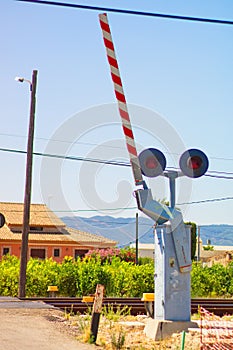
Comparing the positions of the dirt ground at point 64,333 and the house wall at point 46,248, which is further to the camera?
the house wall at point 46,248

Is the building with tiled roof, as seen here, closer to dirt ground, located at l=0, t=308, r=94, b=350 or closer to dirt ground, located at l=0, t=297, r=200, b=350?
dirt ground, located at l=0, t=308, r=94, b=350

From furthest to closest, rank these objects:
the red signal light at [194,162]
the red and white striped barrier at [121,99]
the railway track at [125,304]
A: 1. the railway track at [125,304]
2. the red and white striped barrier at [121,99]
3. the red signal light at [194,162]

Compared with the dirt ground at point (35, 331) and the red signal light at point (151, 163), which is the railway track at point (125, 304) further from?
the red signal light at point (151, 163)

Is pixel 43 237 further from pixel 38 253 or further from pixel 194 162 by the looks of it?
pixel 194 162

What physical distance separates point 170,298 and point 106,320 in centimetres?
218

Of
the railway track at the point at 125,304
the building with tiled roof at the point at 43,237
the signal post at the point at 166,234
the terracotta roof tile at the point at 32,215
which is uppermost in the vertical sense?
the terracotta roof tile at the point at 32,215

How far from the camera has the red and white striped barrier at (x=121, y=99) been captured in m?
12.7

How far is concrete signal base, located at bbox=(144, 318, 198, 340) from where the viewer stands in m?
12.3

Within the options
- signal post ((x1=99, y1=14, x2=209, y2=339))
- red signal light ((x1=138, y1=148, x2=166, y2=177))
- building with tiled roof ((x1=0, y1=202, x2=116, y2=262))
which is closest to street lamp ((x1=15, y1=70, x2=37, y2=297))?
signal post ((x1=99, y1=14, x2=209, y2=339))

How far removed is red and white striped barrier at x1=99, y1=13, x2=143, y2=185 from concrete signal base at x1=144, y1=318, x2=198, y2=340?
2836 mm

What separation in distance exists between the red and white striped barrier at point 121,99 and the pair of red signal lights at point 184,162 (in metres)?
0.17

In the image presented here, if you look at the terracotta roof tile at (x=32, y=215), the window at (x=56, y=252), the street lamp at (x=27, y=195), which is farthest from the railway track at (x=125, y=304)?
the terracotta roof tile at (x=32, y=215)

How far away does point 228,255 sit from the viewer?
74.3m

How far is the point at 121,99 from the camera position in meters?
13.0
